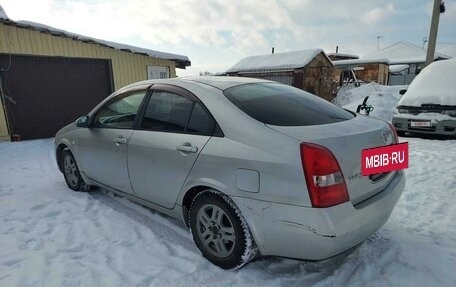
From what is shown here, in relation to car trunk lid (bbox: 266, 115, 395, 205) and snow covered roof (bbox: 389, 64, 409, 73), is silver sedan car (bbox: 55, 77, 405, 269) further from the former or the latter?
snow covered roof (bbox: 389, 64, 409, 73)

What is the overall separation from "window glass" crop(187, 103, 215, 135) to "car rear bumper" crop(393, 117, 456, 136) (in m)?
6.17

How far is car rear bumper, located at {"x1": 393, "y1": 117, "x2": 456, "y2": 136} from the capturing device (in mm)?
6418

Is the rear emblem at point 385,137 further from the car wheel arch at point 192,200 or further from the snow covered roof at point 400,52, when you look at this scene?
the snow covered roof at point 400,52

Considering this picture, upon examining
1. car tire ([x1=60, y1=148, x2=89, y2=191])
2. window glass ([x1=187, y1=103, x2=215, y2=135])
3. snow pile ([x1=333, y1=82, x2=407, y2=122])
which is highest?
window glass ([x1=187, y1=103, x2=215, y2=135])

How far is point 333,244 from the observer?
196 centimetres

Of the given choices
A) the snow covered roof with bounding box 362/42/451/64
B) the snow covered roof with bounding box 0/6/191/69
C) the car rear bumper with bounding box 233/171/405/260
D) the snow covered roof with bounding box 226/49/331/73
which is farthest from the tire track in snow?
the snow covered roof with bounding box 362/42/451/64

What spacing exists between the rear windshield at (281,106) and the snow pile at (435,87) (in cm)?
525

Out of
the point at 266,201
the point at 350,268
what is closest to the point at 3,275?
the point at 266,201

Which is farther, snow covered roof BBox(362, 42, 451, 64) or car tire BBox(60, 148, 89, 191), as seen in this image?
snow covered roof BBox(362, 42, 451, 64)

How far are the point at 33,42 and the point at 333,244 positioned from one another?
351 inches

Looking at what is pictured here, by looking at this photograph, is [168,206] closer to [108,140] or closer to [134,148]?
[134,148]

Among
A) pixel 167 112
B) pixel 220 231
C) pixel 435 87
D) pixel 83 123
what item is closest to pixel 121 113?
pixel 83 123

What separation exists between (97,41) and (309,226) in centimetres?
903

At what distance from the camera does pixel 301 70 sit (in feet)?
57.9
